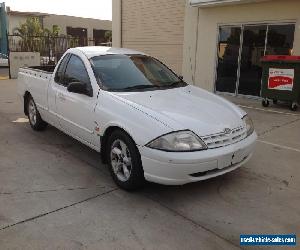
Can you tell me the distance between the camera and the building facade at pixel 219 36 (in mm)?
9852

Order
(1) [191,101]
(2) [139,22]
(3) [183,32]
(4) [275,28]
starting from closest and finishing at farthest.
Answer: (1) [191,101]
(4) [275,28]
(3) [183,32]
(2) [139,22]

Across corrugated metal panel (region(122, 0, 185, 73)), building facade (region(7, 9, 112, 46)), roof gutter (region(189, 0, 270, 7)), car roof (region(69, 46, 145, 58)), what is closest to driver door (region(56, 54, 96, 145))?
car roof (region(69, 46, 145, 58))

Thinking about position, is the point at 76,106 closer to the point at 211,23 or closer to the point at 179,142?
the point at 179,142

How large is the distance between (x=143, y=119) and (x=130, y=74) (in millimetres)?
1304

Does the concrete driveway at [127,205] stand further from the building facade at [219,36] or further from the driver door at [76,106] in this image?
the building facade at [219,36]

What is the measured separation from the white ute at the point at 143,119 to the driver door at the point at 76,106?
1 centimetres

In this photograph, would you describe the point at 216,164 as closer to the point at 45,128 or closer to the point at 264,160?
the point at 264,160

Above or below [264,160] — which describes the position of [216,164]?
above

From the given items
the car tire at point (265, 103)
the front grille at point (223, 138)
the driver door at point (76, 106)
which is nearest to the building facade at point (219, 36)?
the car tire at point (265, 103)

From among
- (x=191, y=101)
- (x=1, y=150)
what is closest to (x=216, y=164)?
(x=191, y=101)

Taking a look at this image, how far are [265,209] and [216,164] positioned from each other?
2.35ft

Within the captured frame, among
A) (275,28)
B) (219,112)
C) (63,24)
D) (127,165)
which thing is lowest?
(127,165)

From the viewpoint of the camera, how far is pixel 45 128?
6.50 meters

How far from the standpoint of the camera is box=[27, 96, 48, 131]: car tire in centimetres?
618
